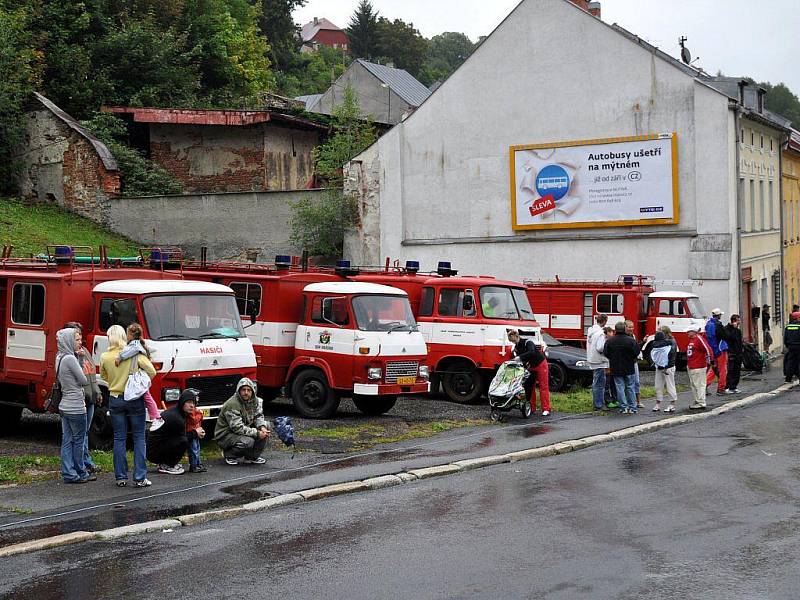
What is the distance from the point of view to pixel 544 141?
3388 centimetres

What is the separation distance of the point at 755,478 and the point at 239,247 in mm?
25710

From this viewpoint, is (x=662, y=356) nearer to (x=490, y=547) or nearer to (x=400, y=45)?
(x=490, y=547)

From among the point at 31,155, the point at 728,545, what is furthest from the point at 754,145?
the point at 728,545

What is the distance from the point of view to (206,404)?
14.9m

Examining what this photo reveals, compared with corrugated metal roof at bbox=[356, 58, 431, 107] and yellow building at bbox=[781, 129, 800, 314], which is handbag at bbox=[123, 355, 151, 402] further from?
corrugated metal roof at bbox=[356, 58, 431, 107]

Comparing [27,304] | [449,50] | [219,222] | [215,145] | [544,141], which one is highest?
[449,50]

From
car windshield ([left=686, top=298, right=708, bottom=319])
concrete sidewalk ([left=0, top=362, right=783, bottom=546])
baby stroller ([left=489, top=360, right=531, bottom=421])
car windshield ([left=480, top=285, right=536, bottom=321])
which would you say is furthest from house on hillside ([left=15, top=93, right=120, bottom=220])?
concrete sidewalk ([left=0, top=362, right=783, bottom=546])

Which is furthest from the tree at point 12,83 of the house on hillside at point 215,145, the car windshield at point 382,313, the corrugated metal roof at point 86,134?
the car windshield at point 382,313

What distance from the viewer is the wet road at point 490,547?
771 centimetres

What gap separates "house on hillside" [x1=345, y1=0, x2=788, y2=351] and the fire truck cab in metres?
15.0

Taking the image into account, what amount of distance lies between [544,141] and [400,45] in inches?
2901

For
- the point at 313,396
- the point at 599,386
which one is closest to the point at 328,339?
the point at 313,396

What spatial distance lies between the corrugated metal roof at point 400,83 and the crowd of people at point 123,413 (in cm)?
5289

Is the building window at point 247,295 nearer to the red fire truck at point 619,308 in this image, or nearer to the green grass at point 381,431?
the green grass at point 381,431
